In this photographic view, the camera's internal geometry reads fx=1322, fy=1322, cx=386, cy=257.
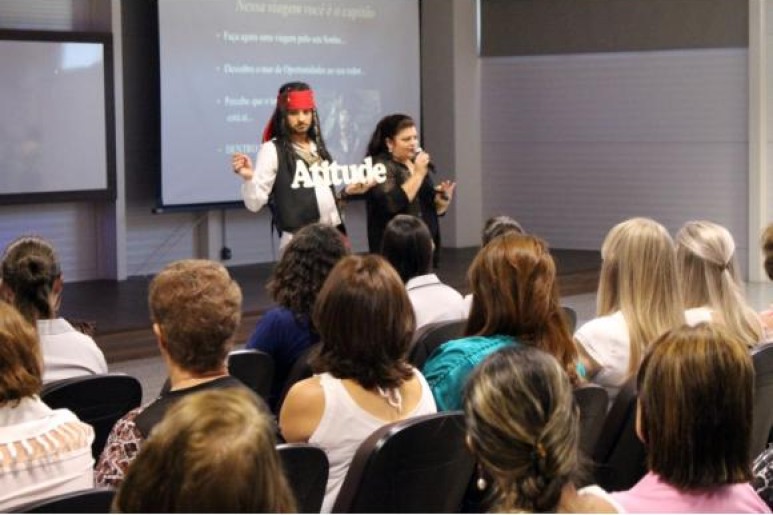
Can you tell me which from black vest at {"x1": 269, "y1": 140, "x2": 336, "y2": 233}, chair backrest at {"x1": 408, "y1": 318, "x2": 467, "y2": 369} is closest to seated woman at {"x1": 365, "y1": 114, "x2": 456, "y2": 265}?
black vest at {"x1": 269, "y1": 140, "x2": 336, "y2": 233}

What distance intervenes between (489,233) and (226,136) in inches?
194

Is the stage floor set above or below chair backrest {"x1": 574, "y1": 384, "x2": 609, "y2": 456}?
below

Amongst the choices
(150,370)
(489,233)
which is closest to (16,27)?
(150,370)

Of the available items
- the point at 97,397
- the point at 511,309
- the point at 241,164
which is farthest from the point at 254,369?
the point at 241,164

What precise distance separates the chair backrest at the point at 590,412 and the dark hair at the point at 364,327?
0.51 m

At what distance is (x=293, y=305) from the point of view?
3.91m

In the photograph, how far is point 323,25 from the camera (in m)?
10.0

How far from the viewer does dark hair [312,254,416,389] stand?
290cm

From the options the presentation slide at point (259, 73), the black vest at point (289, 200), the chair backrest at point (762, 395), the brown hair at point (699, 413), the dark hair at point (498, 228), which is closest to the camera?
the brown hair at point (699, 413)

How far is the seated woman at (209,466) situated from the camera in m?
1.42

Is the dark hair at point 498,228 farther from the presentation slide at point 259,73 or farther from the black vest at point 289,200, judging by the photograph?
the presentation slide at point 259,73

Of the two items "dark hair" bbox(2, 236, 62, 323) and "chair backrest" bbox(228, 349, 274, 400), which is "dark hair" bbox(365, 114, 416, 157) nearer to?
"chair backrest" bbox(228, 349, 274, 400)

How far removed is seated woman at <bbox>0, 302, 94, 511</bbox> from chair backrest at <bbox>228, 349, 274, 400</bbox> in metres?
1.04

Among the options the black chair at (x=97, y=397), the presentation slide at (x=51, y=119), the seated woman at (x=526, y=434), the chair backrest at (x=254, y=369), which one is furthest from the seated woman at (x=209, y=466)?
the presentation slide at (x=51, y=119)
